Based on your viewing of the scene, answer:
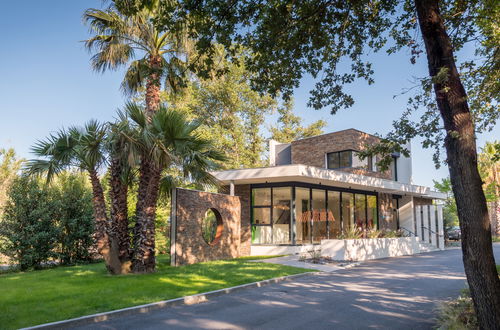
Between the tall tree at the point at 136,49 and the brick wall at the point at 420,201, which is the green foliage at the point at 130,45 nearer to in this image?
the tall tree at the point at 136,49

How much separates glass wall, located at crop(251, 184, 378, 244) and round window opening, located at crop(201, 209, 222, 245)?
6.97 ft

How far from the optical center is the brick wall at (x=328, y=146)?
2379 cm

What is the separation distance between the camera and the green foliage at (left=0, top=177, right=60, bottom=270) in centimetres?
1416

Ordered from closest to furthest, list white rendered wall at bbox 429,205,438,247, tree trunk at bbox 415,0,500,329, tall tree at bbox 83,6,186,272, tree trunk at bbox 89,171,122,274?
tree trunk at bbox 415,0,500,329, tree trunk at bbox 89,171,122,274, tall tree at bbox 83,6,186,272, white rendered wall at bbox 429,205,438,247

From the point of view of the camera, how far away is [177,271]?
39.8 feet

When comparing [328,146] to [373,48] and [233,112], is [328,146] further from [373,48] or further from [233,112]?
[373,48]

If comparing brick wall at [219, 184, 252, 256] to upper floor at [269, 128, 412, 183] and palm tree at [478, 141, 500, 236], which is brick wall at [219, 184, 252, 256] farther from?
palm tree at [478, 141, 500, 236]

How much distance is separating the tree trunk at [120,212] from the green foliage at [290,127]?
2685 cm

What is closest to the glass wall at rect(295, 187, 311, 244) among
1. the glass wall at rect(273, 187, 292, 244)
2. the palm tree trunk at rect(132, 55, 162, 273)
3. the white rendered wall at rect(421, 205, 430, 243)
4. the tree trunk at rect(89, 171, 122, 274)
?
the glass wall at rect(273, 187, 292, 244)

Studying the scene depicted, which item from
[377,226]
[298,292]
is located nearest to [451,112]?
[298,292]

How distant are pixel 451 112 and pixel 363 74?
3588 millimetres

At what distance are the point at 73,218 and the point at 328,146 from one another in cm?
1543

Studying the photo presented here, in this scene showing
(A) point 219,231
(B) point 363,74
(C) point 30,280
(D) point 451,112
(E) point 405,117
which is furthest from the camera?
(A) point 219,231

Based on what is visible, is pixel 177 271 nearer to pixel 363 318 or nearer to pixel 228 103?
pixel 363 318
